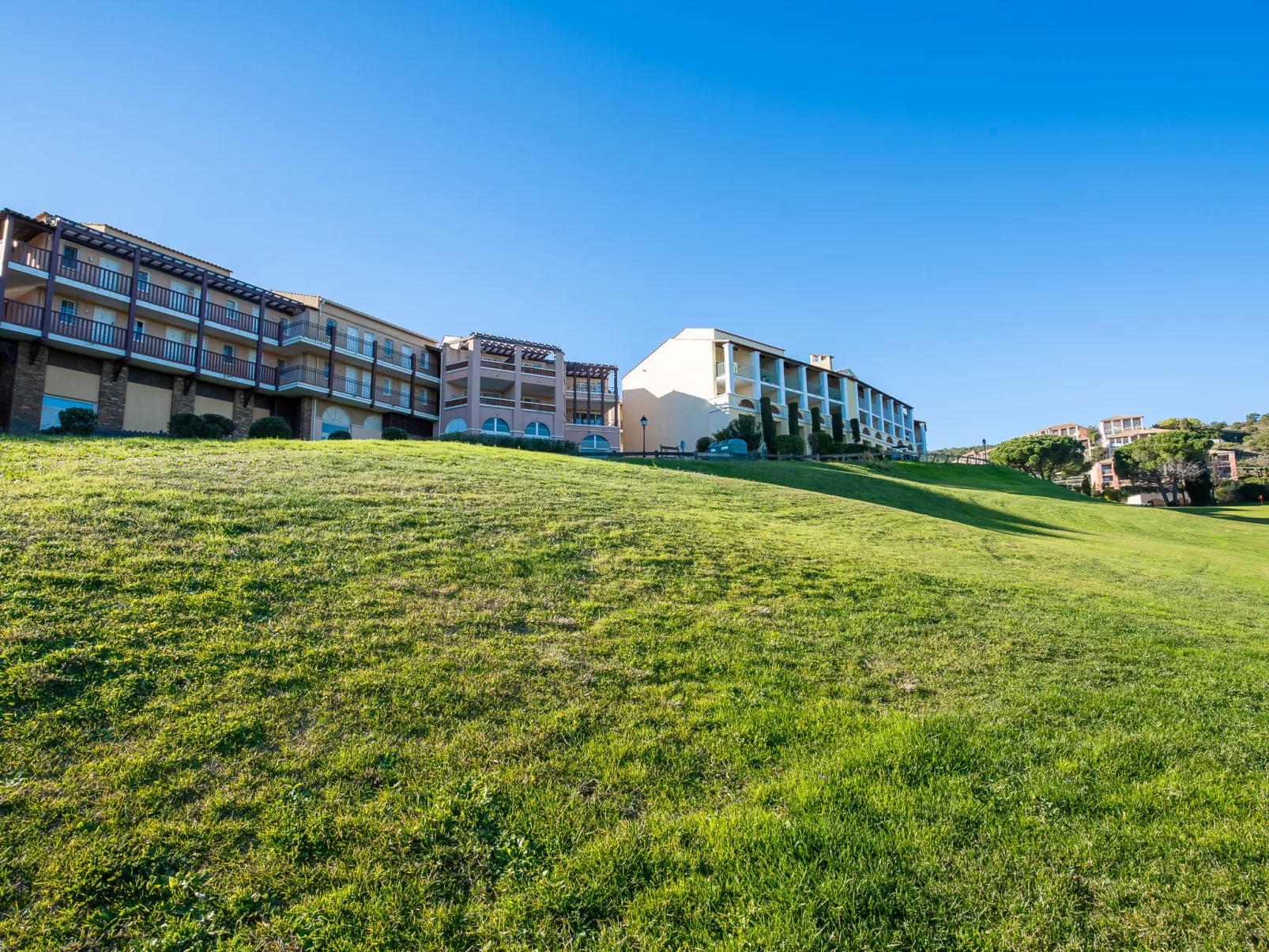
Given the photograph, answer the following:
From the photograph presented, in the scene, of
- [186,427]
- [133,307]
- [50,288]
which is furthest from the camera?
[133,307]

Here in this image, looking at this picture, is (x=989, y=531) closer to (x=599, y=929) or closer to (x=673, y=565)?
(x=673, y=565)

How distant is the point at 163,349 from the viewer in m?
34.4

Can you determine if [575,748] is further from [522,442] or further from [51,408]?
[51,408]

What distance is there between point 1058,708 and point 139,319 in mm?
42601

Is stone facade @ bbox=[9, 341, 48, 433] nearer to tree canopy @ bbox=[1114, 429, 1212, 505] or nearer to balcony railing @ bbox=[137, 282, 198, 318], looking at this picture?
balcony railing @ bbox=[137, 282, 198, 318]

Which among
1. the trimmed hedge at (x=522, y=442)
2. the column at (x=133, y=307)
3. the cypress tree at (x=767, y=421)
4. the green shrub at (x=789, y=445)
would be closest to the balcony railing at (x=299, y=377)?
the column at (x=133, y=307)

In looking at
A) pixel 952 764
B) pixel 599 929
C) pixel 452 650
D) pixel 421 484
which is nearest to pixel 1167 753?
pixel 952 764

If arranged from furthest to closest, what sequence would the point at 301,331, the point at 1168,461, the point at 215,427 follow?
the point at 1168,461 → the point at 301,331 → the point at 215,427

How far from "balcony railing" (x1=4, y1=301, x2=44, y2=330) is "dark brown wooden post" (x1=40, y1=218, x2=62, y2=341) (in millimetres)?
186

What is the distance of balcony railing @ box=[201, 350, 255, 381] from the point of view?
3666 centimetres

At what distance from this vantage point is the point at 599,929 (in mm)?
3674

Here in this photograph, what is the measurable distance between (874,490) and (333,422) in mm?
33036

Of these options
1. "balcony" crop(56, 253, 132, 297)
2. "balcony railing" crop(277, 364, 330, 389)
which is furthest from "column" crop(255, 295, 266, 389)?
"balcony" crop(56, 253, 132, 297)

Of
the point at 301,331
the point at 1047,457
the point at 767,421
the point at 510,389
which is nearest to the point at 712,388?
the point at 767,421
